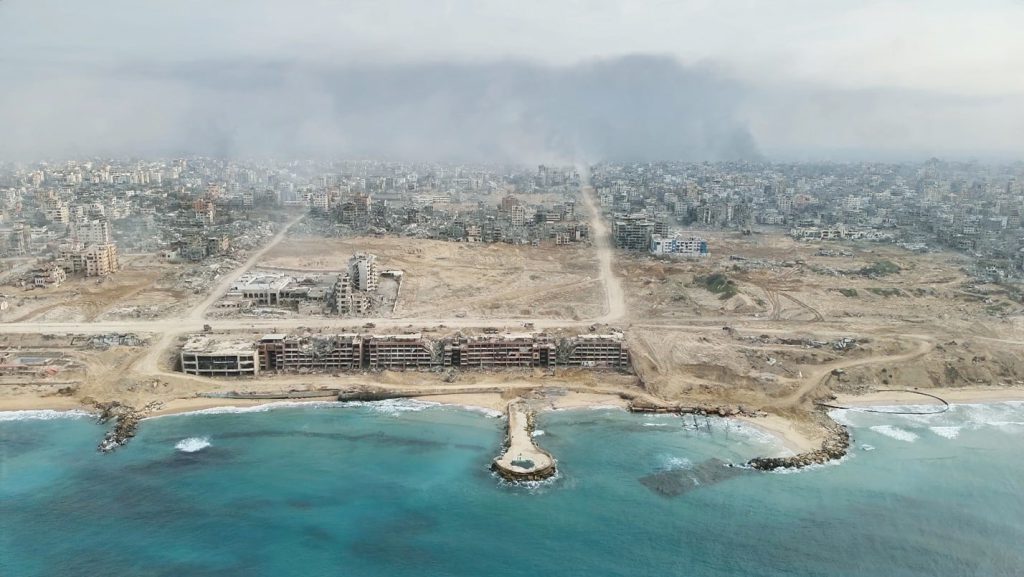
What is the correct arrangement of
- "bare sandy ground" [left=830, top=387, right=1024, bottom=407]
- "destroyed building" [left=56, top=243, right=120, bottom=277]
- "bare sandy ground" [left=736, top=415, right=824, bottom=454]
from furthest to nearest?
1. "destroyed building" [left=56, top=243, right=120, bottom=277]
2. "bare sandy ground" [left=830, top=387, right=1024, bottom=407]
3. "bare sandy ground" [left=736, top=415, right=824, bottom=454]

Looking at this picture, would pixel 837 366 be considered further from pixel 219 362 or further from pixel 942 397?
pixel 219 362

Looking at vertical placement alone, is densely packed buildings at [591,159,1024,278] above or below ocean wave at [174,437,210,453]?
above

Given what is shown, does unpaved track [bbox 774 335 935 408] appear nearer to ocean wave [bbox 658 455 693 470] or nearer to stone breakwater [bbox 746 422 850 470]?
stone breakwater [bbox 746 422 850 470]


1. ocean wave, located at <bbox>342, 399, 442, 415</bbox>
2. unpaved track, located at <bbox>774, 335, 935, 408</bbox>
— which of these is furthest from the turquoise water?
unpaved track, located at <bbox>774, 335, 935, 408</bbox>

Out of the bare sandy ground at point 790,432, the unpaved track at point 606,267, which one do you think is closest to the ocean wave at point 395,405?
the bare sandy ground at point 790,432

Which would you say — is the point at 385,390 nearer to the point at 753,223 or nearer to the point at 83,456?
the point at 83,456

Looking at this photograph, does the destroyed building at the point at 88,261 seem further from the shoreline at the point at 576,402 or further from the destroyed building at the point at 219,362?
the shoreline at the point at 576,402

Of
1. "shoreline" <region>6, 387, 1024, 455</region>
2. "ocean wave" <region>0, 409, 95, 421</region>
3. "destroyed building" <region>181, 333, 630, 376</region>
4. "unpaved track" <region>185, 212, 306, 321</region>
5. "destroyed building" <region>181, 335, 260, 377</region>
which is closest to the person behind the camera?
"ocean wave" <region>0, 409, 95, 421</region>

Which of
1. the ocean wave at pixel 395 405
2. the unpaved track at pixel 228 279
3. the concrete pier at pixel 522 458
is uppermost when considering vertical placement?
the unpaved track at pixel 228 279
